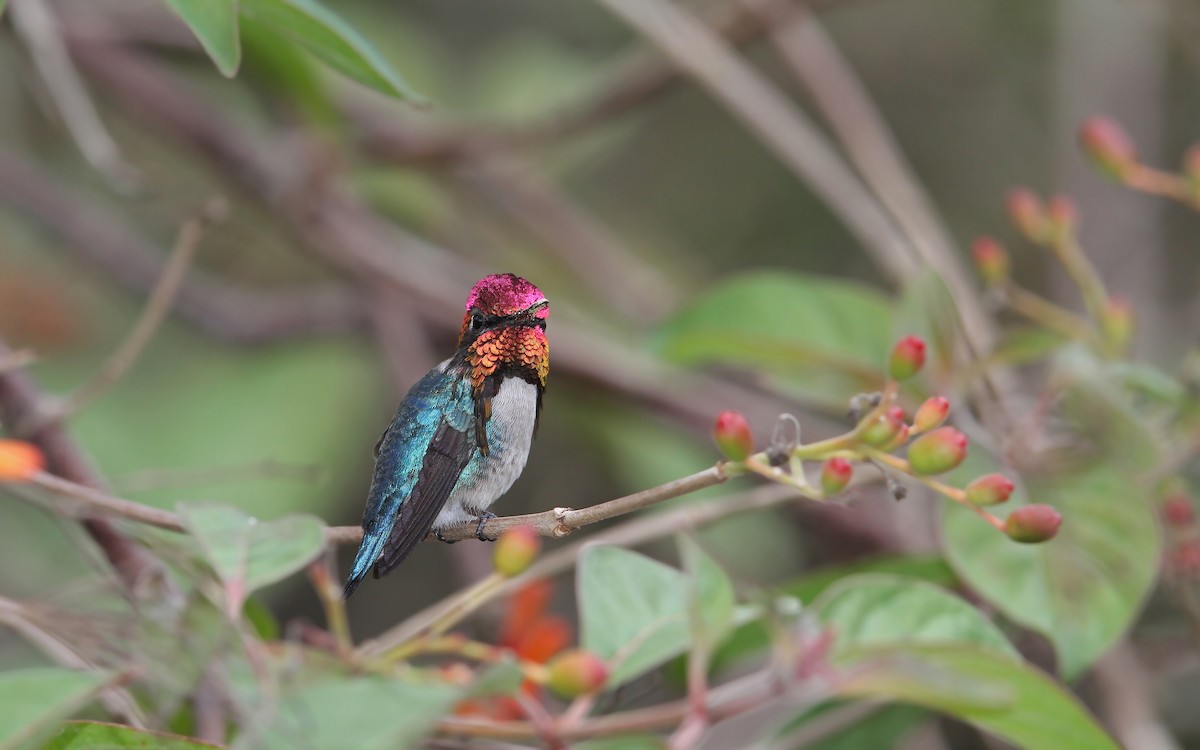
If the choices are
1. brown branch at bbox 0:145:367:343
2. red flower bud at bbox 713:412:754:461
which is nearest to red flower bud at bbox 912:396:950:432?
red flower bud at bbox 713:412:754:461

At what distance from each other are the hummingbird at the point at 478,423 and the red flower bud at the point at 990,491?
0.99 ft

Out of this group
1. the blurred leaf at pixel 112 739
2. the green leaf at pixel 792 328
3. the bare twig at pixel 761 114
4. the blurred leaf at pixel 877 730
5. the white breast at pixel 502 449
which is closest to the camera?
the white breast at pixel 502 449

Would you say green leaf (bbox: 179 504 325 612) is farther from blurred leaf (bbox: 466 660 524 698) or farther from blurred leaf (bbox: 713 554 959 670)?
blurred leaf (bbox: 713 554 959 670)

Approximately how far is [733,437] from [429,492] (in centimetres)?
19

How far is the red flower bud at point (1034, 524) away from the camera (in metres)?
0.80

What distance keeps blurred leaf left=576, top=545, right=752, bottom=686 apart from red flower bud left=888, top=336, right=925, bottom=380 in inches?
9.6

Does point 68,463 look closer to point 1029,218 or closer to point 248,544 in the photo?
point 248,544

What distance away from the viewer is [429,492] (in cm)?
78

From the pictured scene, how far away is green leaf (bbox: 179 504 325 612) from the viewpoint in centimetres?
91

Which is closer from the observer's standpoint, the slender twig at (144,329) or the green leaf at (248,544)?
the green leaf at (248,544)

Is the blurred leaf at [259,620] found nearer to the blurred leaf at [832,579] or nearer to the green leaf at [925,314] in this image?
the blurred leaf at [832,579]

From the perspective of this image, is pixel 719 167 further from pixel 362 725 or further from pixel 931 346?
pixel 362 725

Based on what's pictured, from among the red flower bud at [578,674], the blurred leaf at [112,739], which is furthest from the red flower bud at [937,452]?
the blurred leaf at [112,739]

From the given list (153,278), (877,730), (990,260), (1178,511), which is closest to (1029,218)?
(990,260)
